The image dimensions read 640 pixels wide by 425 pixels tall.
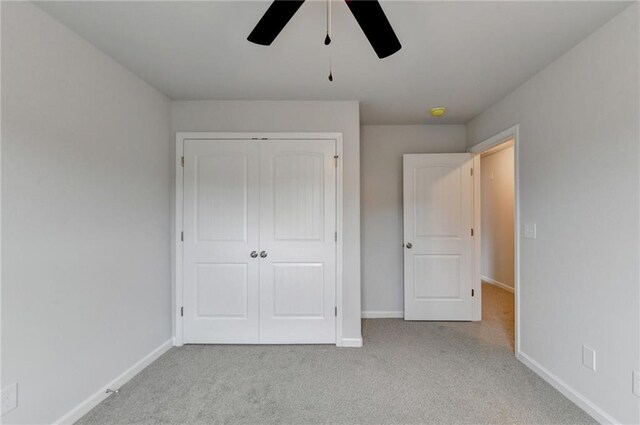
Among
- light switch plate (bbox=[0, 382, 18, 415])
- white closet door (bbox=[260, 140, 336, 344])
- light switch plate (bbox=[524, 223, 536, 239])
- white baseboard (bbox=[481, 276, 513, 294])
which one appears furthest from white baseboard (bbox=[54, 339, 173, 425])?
white baseboard (bbox=[481, 276, 513, 294])

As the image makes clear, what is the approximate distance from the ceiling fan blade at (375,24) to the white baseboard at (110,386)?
2.66 metres

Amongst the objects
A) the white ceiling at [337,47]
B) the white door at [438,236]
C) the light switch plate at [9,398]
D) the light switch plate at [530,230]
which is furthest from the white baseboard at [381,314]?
the light switch plate at [9,398]

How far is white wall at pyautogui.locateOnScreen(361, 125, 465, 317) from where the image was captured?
11.5ft

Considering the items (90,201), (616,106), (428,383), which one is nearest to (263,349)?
(428,383)

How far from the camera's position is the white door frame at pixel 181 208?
271cm

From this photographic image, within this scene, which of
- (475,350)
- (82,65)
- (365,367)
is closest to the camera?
(82,65)

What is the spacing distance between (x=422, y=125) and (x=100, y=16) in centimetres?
316

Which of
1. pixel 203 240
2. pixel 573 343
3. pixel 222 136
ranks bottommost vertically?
pixel 573 343

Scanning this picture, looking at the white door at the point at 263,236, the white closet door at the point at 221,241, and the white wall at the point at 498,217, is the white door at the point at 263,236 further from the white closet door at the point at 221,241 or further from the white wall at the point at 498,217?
the white wall at the point at 498,217

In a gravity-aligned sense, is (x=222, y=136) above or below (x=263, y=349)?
above

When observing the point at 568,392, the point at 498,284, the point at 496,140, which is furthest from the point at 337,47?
the point at 498,284

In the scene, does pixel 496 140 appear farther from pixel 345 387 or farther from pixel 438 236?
pixel 345 387

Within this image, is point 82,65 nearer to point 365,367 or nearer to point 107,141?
point 107,141

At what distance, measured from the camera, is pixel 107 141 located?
6.61 feet
